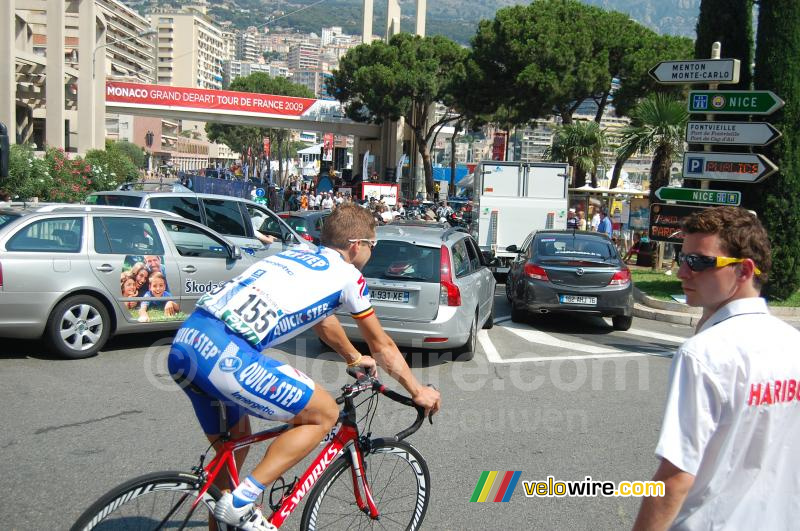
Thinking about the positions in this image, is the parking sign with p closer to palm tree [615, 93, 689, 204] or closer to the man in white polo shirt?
palm tree [615, 93, 689, 204]

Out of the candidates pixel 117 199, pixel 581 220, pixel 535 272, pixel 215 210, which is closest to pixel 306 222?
pixel 215 210

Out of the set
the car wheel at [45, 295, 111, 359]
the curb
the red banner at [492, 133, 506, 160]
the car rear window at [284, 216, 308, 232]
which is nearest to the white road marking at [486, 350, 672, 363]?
the curb

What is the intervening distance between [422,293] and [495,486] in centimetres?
390

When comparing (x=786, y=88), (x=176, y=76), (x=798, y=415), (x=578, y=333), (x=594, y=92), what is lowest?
(x=578, y=333)

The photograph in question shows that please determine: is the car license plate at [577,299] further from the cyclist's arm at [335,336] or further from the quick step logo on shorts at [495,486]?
the cyclist's arm at [335,336]

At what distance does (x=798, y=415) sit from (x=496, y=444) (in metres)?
4.01

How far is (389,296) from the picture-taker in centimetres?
905

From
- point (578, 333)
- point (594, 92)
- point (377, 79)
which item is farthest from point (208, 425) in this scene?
point (377, 79)

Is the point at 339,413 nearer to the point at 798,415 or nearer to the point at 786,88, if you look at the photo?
the point at 798,415

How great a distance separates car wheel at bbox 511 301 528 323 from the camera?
12430mm

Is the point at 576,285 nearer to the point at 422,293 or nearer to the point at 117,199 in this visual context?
the point at 422,293

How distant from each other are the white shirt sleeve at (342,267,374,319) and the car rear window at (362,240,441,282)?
5513 millimetres

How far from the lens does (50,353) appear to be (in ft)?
28.5

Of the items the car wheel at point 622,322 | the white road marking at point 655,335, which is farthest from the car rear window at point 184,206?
the white road marking at point 655,335
